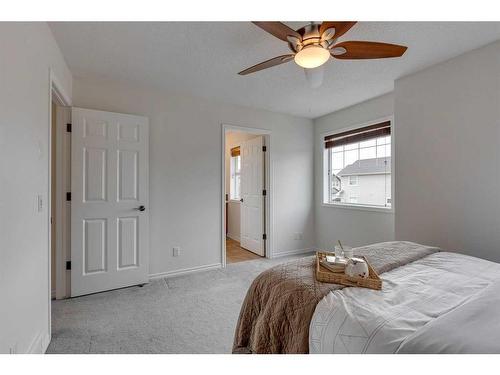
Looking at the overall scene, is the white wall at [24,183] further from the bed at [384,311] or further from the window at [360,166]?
the window at [360,166]

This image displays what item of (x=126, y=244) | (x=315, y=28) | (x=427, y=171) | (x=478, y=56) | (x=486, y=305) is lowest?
(x=126, y=244)

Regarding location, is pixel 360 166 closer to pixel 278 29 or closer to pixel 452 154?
pixel 452 154

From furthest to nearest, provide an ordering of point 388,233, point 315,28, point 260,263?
point 260,263 → point 388,233 → point 315,28

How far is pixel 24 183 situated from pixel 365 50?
2245 millimetres

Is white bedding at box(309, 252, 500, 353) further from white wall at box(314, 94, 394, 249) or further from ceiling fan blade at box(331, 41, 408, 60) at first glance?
white wall at box(314, 94, 394, 249)

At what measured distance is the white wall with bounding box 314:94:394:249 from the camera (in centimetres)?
319

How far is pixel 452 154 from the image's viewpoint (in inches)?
90.5

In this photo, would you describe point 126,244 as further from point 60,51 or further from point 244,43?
point 244,43

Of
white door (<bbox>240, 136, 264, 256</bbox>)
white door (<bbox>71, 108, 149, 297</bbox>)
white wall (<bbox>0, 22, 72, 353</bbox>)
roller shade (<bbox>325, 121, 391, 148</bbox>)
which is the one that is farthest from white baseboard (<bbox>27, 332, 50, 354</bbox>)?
roller shade (<bbox>325, 121, 391, 148</bbox>)

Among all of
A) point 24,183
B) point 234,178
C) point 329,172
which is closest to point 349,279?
point 24,183

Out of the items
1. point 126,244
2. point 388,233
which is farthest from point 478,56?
point 126,244

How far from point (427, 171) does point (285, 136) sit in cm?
206

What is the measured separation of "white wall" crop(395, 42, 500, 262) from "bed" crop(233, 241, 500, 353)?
78 centimetres

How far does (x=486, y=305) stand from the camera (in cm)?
96
